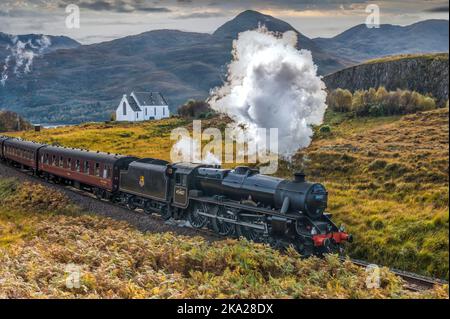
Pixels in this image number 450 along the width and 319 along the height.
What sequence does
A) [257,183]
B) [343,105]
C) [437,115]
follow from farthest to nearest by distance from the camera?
[343,105], [437,115], [257,183]

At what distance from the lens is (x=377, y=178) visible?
27109mm

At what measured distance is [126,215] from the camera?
26328 mm

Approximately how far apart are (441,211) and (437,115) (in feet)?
64.8

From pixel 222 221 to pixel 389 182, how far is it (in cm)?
946

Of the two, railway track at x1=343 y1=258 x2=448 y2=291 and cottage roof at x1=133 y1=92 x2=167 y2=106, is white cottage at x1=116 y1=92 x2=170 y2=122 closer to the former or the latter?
cottage roof at x1=133 y1=92 x2=167 y2=106

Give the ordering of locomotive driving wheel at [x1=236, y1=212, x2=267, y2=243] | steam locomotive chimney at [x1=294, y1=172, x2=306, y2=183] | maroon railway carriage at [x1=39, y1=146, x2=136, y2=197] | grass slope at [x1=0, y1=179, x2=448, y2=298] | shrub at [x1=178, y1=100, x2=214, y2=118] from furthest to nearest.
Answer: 1. shrub at [x1=178, y1=100, x2=214, y2=118]
2. maroon railway carriage at [x1=39, y1=146, x2=136, y2=197]
3. locomotive driving wheel at [x1=236, y1=212, x2=267, y2=243]
4. steam locomotive chimney at [x1=294, y1=172, x2=306, y2=183]
5. grass slope at [x1=0, y1=179, x2=448, y2=298]

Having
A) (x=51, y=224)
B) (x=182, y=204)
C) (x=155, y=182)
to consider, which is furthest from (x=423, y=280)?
(x=51, y=224)

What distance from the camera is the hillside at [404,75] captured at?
57.8 m

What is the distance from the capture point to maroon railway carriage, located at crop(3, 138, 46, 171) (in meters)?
40.1

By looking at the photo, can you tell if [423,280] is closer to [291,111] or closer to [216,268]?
[216,268]

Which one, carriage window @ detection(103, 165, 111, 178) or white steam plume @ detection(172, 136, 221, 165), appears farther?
carriage window @ detection(103, 165, 111, 178)

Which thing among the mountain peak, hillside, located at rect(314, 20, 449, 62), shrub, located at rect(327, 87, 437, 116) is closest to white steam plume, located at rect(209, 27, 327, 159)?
the mountain peak

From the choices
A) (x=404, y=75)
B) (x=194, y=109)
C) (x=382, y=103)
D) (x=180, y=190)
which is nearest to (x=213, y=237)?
(x=180, y=190)

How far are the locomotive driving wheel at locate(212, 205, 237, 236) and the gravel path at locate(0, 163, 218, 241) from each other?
0.48 m
